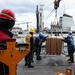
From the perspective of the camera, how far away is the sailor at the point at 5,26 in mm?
2854

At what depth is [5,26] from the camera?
2.94 meters

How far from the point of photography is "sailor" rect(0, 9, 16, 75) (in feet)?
9.36

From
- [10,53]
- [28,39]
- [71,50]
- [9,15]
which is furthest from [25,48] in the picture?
[71,50]

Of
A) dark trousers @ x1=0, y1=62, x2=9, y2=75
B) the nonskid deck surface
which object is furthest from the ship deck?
dark trousers @ x1=0, y1=62, x2=9, y2=75

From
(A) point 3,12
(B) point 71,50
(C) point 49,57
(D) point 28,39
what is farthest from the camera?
(C) point 49,57

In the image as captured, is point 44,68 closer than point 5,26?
No

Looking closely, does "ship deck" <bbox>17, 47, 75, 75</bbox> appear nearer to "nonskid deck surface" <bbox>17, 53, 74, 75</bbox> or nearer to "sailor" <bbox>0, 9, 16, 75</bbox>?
"nonskid deck surface" <bbox>17, 53, 74, 75</bbox>

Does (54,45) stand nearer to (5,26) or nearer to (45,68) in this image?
(45,68)

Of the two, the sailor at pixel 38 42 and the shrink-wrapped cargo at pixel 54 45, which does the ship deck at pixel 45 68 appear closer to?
the shrink-wrapped cargo at pixel 54 45

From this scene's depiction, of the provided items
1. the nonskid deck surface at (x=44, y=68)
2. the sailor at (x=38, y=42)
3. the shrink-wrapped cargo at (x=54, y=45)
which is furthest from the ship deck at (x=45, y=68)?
the sailor at (x=38, y=42)

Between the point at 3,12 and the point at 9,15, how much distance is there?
77 millimetres

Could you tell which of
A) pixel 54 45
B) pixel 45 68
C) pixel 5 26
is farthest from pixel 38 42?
pixel 5 26

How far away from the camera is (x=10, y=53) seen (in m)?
2.81

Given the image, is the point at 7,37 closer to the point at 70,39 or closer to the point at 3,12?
the point at 3,12
